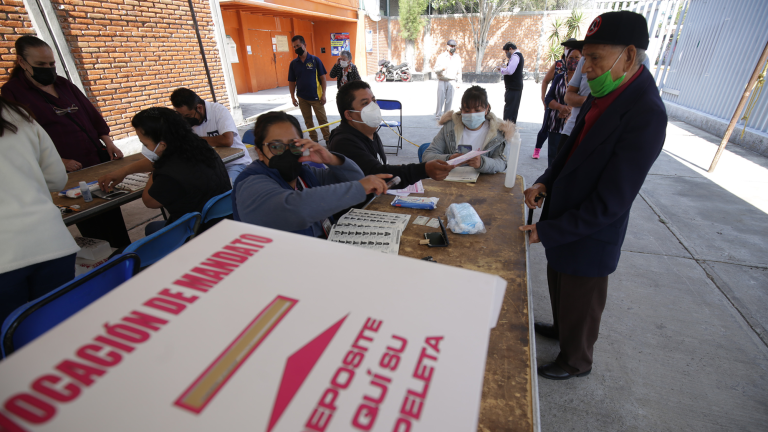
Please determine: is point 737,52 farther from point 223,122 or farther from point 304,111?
point 223,122

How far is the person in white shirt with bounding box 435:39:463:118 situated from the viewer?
25.2 feet

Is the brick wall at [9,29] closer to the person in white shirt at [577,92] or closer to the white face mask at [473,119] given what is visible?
the white face mask at [473,119]

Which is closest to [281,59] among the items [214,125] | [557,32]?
[214,125]

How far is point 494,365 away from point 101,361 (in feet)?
3.23

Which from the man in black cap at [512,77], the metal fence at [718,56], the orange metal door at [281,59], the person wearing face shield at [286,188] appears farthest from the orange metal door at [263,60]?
the metal fence at [718,56]

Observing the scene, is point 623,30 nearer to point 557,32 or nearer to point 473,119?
point 473,119

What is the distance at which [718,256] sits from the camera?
300cm

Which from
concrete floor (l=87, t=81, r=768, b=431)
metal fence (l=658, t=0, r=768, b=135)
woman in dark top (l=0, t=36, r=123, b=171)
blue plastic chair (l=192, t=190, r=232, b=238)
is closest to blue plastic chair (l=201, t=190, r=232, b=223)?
blue plastic chair (l=192, t=190, r=232, b=238)

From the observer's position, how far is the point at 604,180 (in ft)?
4.48

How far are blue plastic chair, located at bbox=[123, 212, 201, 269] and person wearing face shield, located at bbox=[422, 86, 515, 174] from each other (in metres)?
1.77

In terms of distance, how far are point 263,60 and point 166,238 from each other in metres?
14.0

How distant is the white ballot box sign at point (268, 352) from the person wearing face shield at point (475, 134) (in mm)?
2183

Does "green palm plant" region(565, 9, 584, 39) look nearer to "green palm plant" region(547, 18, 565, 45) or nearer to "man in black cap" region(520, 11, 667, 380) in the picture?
"green palm plant" region(547, 18, 565, 45)

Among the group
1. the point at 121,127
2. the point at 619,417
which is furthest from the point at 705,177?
the point at 121,127
